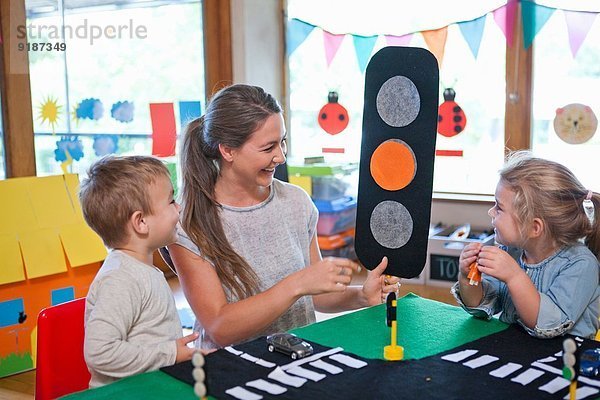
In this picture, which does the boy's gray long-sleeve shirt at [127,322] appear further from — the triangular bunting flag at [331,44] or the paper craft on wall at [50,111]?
the triangular bunting flag at [331,44]

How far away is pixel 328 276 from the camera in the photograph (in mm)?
1399

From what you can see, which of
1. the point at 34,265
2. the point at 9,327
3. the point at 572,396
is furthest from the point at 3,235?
the point at 572,396

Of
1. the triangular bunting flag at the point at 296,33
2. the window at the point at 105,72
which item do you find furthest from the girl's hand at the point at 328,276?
the triangular bunting flag at the point at 296,33

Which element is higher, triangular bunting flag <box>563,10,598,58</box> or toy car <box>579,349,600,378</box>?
triangular bunting flag <box>563,10,598,58</box>

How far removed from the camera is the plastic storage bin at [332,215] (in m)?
3.69

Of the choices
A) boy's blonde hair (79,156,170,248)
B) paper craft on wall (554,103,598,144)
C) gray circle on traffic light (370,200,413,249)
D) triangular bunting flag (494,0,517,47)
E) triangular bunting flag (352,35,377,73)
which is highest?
triangular bunting flag (494,0,517,47)

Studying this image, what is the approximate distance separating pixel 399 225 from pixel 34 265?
1717mm

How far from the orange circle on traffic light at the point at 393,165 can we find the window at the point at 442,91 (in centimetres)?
216

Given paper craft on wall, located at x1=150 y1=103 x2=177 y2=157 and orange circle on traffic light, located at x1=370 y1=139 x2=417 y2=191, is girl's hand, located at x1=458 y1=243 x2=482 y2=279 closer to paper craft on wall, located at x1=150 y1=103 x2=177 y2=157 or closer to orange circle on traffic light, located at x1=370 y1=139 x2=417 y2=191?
orange circle on traffic light, located at x1=370 y1=139 x2=417 y2=191

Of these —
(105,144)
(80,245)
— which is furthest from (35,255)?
(105,144)

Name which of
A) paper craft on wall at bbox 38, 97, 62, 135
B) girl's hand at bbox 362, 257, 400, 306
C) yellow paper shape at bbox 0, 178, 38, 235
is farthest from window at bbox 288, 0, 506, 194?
girl's hand at bbox 362, 257, 400, 306

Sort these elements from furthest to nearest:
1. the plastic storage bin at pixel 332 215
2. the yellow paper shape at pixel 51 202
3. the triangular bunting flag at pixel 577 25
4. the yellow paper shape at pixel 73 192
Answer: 1. the plastic storage bin at pixel 332 215
2. the triangular bunting flag at pixel 577 25
3. the yellow paper shape at pixel 73 192
4. the yellow paper shape at pixel 51 202

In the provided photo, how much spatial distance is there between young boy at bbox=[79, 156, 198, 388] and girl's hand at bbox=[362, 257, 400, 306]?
376 millimetres

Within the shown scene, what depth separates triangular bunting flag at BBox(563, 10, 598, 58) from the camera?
3.17 m
